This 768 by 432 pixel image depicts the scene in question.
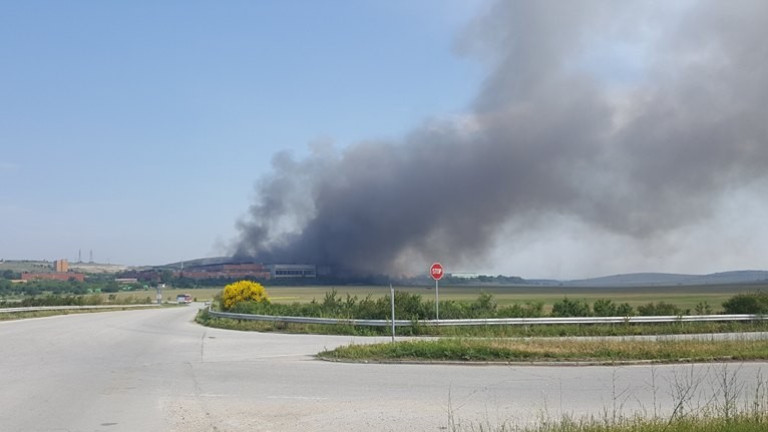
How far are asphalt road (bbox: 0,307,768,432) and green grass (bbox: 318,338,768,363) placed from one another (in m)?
1.06

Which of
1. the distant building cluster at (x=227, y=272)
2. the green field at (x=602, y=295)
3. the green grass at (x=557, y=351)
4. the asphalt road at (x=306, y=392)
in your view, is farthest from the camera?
the distant building cluster at (x=227, y=272)

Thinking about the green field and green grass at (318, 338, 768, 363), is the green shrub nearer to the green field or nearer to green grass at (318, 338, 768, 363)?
the green field

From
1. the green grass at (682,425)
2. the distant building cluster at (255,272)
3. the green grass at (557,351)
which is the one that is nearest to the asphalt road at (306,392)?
the green grass at (557,351)

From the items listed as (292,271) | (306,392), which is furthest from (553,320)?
(292,271)

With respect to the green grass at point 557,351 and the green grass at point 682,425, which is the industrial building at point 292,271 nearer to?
the green grass at point 557,351

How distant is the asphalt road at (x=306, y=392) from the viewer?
10.1 metres

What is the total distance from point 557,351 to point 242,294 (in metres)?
28.7

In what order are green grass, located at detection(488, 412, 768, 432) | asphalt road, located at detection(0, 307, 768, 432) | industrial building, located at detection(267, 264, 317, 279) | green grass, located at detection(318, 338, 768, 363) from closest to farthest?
green grass, located at detection(488, 412, 768, 432), asphalt road, located at detection(0, 307, 768, 432), green grass, located at detection(318, 338, 768, 363), industrial building, located at detection(267, 264, 317, 279)

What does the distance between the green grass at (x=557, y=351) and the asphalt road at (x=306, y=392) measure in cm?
106

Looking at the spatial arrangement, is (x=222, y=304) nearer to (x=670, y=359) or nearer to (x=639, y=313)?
(x=639, y=313)

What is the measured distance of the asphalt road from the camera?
1012cm

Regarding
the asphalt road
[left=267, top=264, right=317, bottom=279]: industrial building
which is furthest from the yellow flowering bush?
[left=267, top=264, right=317, bottom=279]: industrial building

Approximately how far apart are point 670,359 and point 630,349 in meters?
1.40

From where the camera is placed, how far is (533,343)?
19984 mm
